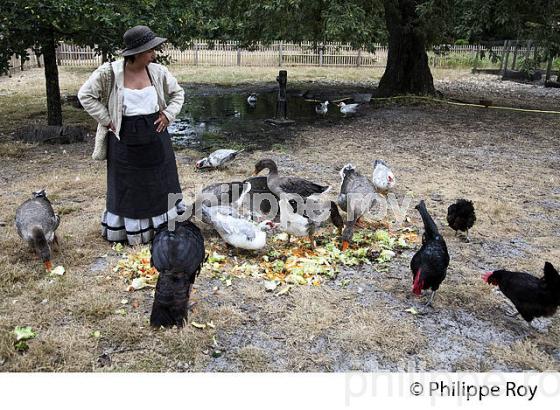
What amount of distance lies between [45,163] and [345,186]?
5427 mm

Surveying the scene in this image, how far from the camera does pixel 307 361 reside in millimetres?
3633

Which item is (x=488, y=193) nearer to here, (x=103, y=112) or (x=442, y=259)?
(x=442, y=259)

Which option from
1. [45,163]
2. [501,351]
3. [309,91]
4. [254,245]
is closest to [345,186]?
[254,245]

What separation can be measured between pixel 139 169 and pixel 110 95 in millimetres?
746

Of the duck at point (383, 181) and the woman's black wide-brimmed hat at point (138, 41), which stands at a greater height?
the woman's black wide-brimmed hat at point (138, 41)

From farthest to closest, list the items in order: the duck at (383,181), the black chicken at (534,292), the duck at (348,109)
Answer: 1. the duck at (348,109)
2. the duck at (383,181)
3. the black chicken at (534,292)

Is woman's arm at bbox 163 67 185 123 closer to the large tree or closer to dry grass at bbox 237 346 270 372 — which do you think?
dry grass at bbox 237 346 270 372

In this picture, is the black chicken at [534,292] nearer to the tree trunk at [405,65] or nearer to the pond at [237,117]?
the pond at [237,117]

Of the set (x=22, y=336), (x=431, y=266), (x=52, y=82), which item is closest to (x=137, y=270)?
(x=22, y=336)

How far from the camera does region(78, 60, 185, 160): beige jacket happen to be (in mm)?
4715

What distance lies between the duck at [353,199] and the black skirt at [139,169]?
6.45 feet

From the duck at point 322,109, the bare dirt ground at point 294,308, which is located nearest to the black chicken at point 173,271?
the bare dirt ground at point 294,308

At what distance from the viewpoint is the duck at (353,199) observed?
561 cm

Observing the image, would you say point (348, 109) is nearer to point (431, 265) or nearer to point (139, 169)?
point (139, 169)
